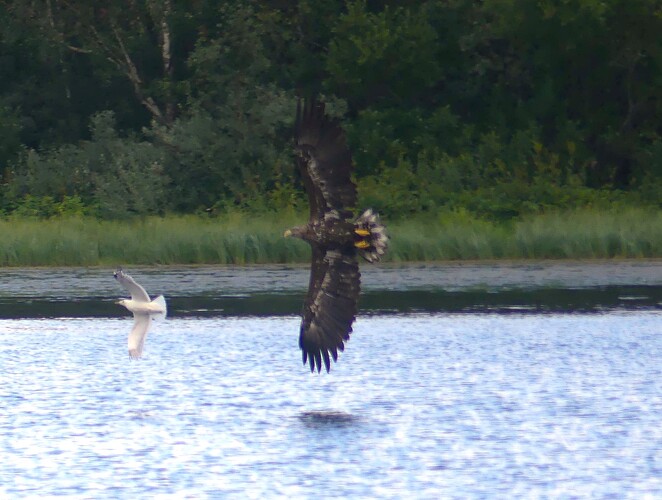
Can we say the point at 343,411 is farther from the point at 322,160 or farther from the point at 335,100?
the point at 335,100

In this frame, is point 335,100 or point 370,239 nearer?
point 370,239

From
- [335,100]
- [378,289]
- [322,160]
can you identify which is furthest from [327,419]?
[335,100]

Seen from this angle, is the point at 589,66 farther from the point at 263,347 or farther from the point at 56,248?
the point at 263,347

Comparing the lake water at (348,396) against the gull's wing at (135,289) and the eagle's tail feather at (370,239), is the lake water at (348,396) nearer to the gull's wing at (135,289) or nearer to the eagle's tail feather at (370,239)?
the gull's wing at (135,289)

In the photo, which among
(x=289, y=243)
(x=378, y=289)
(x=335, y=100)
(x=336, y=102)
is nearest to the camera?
(x=378, y=289)

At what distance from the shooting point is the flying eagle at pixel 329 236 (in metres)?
12.6

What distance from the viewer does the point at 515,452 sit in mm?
11359

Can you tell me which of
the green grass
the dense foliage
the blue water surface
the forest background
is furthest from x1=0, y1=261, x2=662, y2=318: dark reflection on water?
the dense foliage

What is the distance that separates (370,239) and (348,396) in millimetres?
1861

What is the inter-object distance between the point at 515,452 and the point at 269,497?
7.00 feet

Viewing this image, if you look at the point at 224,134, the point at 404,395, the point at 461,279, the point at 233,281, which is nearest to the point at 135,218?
the point at 224,134

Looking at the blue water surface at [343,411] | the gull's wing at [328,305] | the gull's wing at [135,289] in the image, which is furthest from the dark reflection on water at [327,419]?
the gull's wing at [135,289]

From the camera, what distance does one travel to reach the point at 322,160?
12.6m

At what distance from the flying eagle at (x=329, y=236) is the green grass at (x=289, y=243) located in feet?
42.9
